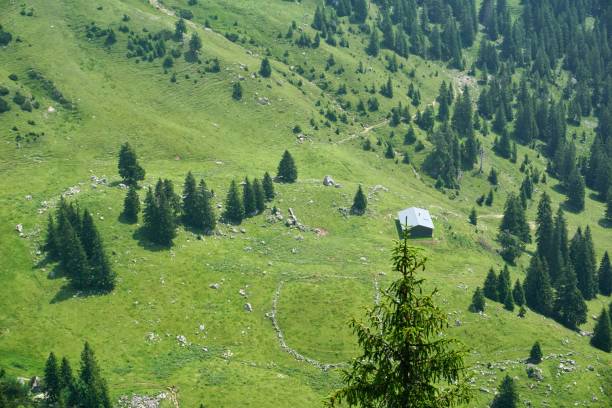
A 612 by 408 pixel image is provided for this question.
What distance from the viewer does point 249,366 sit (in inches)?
4301

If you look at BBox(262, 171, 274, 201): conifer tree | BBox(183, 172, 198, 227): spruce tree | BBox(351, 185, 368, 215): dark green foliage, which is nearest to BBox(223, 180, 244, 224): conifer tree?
BBox(183, 172, 198, 227): spruce tree

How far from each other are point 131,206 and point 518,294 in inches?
3134

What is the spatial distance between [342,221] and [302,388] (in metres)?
50.3

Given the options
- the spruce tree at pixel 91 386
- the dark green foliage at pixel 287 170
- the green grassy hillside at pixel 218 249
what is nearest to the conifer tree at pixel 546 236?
the green grassy hillside at pixel 218 249

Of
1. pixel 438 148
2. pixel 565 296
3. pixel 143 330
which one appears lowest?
pixel 143 330

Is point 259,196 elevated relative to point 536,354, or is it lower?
elevated

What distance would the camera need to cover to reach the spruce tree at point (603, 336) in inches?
5032

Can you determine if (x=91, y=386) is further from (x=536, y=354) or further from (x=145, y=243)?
(x=536, y=354)

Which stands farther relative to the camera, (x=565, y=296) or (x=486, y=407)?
(x=565, y=296)

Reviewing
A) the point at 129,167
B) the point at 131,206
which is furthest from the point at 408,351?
the point at 129,167

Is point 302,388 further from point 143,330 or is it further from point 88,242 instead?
point 88,242

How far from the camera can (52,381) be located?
3637 inches

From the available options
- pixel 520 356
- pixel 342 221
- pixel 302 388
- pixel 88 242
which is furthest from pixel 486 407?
pixel 88 242

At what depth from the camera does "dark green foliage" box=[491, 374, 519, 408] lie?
102188mm
